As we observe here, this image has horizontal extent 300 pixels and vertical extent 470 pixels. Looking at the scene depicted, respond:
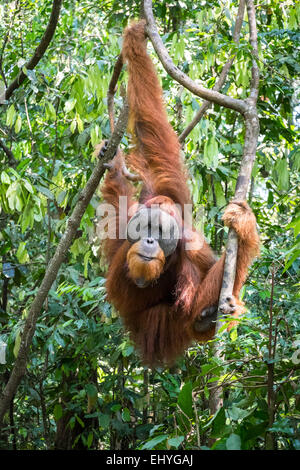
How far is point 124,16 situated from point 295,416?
5.00 meters

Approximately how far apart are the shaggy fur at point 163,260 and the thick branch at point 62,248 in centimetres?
24

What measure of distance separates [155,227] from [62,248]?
1.95 ft

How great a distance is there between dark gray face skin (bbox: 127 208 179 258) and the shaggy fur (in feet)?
0.33

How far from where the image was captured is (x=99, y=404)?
4848 mm

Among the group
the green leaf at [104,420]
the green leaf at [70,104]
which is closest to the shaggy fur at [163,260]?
the green leaf at [70,104]

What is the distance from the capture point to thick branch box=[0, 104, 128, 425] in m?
3.49

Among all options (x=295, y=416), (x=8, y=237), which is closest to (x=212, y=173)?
(x=8, y=237)

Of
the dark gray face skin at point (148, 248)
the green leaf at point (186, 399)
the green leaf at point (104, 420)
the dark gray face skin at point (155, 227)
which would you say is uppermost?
the dark gray face skin at point (155, 227)

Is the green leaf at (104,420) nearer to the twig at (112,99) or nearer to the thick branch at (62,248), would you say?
the thick branch at (62,248)

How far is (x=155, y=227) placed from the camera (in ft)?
11.9

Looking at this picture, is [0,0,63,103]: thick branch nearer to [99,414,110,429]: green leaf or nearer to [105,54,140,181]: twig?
[105,54,140,181]: twig

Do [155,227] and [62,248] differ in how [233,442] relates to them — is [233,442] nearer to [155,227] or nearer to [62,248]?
[155,227]

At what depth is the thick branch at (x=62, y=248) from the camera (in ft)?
11.4

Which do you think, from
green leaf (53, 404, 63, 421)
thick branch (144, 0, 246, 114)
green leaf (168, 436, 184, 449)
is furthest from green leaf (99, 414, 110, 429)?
thick branch (144, 0, 246, 114)
